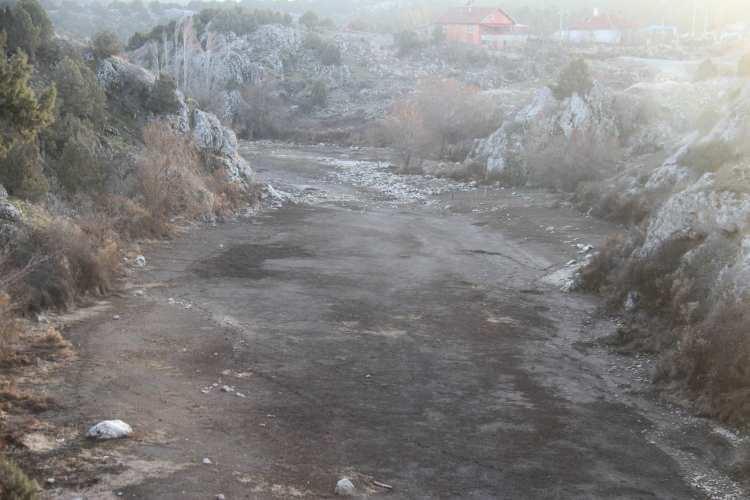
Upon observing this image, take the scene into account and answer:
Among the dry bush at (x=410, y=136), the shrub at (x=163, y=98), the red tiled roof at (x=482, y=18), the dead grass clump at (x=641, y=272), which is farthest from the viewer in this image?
the red tiled roof at (x=482, y=18)

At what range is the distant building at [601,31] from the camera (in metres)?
100

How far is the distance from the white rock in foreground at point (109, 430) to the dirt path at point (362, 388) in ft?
0.87

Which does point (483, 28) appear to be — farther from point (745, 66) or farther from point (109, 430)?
point (109, 430)

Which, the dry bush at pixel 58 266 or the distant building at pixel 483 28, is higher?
the distant building at pixel 483 28

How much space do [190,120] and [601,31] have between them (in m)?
71.8

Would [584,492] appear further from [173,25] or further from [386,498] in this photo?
Answer: [173,25]

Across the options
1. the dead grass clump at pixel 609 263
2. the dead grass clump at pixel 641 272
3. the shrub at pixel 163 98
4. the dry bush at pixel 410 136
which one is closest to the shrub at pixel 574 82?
the dry bush at pixel 410 136

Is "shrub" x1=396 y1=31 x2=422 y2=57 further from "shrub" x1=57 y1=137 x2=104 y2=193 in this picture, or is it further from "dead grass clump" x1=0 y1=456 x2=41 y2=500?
"dead grass clump" x1=0 y1=456 x2=41 y2=500

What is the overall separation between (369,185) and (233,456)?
4160cm

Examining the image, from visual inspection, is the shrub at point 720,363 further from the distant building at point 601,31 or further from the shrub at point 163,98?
the distant building at point 601,31

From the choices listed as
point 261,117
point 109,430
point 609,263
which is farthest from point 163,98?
point 261,117

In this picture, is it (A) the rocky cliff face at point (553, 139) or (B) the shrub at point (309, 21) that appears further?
(B) the shrub at point (309, 21)

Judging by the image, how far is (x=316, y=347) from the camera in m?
19.0

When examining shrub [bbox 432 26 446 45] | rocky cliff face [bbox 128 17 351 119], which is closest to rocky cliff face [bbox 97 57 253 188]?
rocky cliff face [bbox 128 17 351 119]
